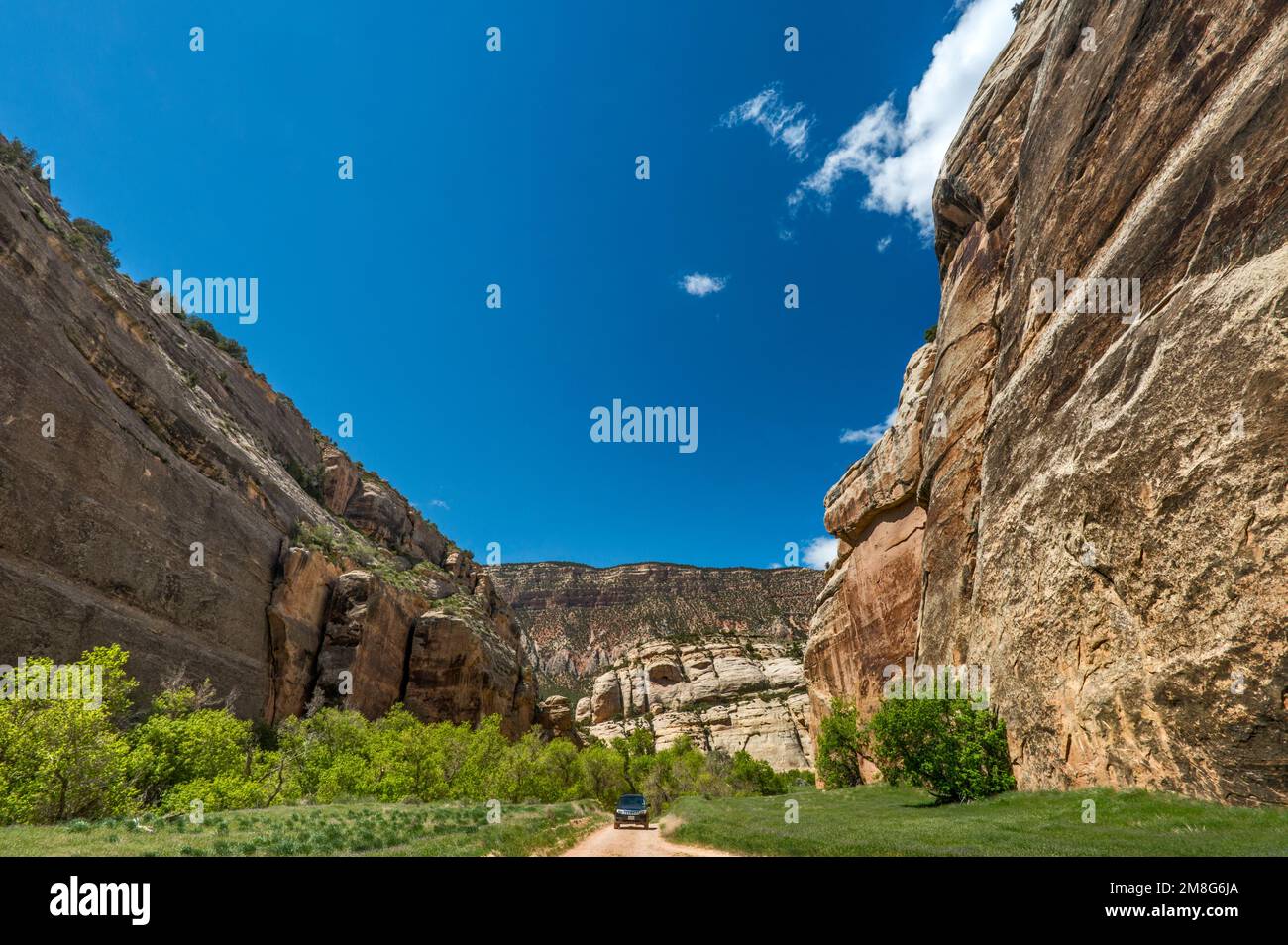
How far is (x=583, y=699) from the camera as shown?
119188mm

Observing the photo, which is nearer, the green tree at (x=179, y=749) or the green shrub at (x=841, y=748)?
the green tree at (x=179, y=749)

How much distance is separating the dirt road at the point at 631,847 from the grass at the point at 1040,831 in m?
0.72

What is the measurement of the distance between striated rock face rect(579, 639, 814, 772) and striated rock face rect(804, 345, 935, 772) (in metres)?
41.2

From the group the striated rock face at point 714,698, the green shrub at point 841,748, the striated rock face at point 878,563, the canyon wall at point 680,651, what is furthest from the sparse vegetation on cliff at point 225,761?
the striated rock face at point 714,698

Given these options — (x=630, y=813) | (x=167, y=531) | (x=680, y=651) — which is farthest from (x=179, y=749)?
(x=680, y=651)

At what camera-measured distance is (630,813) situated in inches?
1089

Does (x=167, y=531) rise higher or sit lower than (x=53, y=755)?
higher

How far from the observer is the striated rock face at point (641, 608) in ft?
499

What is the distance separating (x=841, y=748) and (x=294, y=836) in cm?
4114

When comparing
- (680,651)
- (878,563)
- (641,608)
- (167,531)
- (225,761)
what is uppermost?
(167,531)

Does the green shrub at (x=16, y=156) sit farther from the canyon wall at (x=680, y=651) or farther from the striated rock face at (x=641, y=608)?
the striated rock face at (x=641, y=608)

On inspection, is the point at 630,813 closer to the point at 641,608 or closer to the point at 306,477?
the point at 306,477

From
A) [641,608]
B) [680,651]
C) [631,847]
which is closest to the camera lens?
[631,847]
